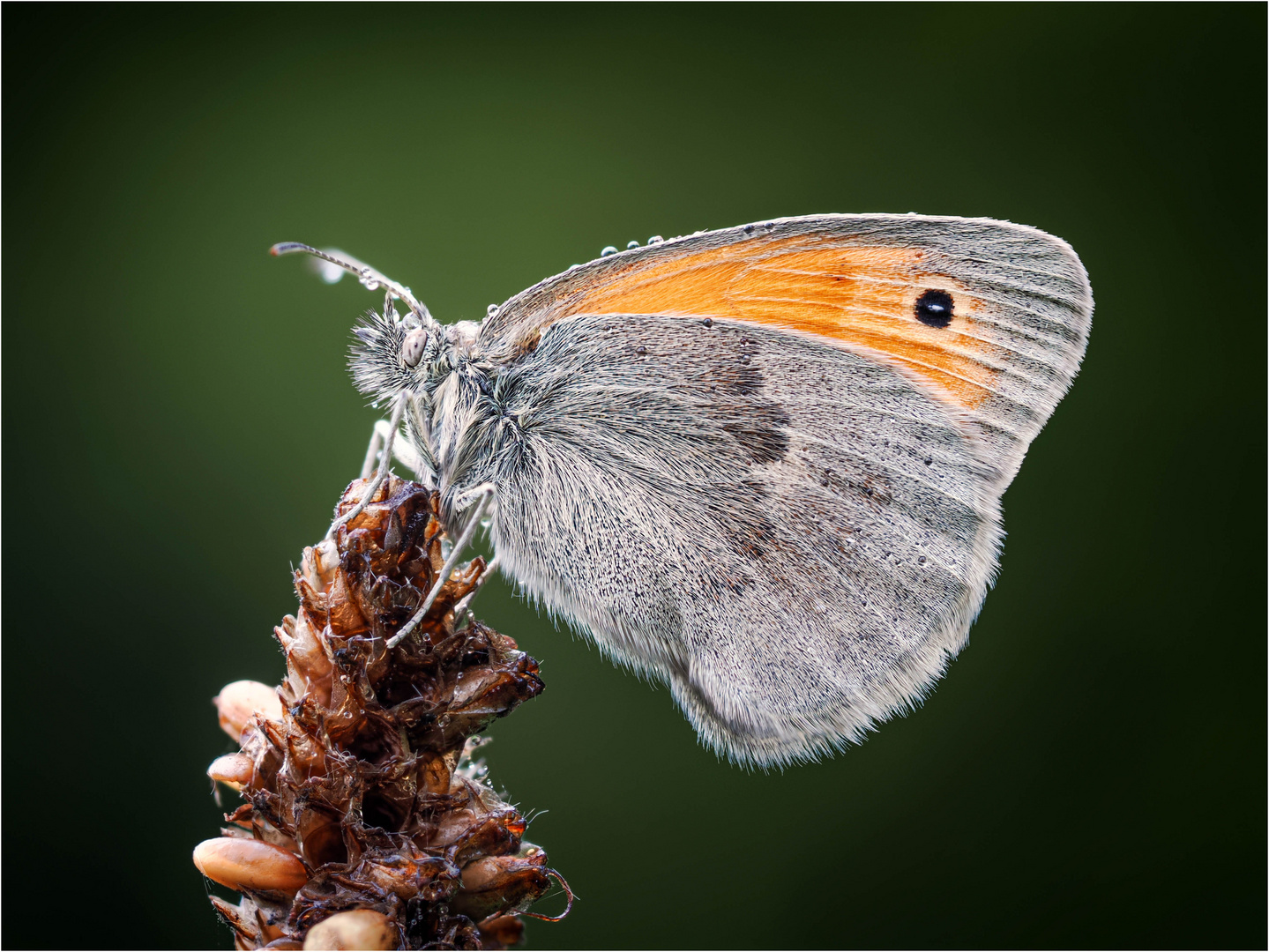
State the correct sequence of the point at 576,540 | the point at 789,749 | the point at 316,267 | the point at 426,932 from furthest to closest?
1. the point at 316,267
2. the point at 576,540
3. the point at 789,749
4. the point at 426,932

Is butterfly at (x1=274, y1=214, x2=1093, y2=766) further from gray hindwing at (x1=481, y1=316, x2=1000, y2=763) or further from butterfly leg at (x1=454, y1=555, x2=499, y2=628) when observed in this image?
butterfly leg at (x1=454, y1=555, x2=499, y2=628)

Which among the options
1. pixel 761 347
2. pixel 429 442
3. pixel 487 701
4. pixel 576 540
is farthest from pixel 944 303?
pixel 487 701

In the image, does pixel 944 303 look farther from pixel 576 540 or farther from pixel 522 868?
pixel 522 868

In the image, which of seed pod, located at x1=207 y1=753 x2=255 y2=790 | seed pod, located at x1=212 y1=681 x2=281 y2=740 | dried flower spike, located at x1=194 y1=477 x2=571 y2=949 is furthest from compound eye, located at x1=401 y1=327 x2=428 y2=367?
seed pod, located at x1=207 y1=753 x2=255 y2=790

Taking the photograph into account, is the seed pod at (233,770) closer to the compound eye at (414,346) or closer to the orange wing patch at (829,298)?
the compound eye at (414,346)

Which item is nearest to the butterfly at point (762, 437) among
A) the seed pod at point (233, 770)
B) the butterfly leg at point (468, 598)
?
the butterfly leg at point (468, 598)
